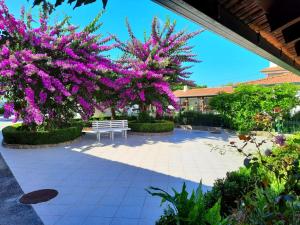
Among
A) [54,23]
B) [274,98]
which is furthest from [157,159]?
[274,98]

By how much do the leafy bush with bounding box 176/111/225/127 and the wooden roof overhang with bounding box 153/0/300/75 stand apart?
457 inches

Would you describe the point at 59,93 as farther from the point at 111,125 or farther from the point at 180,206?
the point at 180,206

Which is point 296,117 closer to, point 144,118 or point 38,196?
point 144,118

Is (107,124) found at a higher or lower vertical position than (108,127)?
higher

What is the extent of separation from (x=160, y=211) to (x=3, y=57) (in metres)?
7.75

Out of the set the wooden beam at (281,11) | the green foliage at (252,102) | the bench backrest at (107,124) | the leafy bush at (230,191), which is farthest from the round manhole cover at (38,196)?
the green foliage at (252,102)

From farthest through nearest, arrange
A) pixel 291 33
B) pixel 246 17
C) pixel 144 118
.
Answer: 1. pixel 144 118
2. pixel 291 33
3. pixel 246 17

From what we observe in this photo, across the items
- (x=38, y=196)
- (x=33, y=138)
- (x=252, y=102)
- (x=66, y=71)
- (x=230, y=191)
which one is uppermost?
(x=66, y=71)

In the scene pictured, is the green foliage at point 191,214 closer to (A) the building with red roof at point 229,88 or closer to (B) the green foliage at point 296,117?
(B) the green foliage at point 296,117

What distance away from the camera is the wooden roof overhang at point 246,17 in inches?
65.3

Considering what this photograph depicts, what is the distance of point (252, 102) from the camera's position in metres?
12.2

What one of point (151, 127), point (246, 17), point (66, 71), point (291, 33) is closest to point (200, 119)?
point (151, 127)

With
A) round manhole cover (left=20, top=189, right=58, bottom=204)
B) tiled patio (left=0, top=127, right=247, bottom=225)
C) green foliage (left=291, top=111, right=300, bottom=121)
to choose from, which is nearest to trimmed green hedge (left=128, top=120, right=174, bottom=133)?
tiled patio (left=0, top=127, right=247, bottom=225)

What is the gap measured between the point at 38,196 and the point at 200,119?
12.0 m
